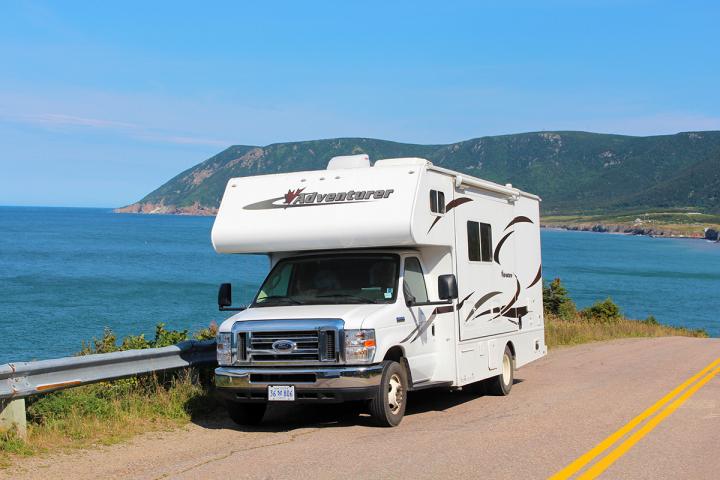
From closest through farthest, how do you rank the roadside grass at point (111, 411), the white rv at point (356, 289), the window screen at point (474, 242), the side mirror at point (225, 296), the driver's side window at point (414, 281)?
the roadside grass at point (111, 411), the white rv at point (356, 289), the driver's side window at point (414, 281), the side mirror at point (225, 296), the window screen at point (474, 242)

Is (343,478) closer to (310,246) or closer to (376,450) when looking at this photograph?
(376,450)

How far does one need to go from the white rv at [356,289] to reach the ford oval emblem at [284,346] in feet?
0.03

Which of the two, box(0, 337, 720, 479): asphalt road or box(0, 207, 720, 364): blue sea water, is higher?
box(0, 337, 720, 479): asphalt road

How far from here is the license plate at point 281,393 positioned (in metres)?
9.49

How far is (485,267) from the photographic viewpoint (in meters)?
12.7

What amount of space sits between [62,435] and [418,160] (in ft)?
16.5

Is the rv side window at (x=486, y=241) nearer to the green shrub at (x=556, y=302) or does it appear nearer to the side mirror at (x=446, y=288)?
the side mirror at (x=446, y=288)

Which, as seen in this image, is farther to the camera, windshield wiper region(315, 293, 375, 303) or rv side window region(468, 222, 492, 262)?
rv side window region(468, 222, 492, 262)

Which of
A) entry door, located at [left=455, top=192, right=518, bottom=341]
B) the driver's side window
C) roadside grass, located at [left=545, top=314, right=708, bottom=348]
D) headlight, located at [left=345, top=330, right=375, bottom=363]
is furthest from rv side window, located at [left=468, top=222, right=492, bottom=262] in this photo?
roadside grass, located at [left=545, top=314, right=708, bottom=348]

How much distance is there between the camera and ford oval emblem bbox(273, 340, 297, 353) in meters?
9.59

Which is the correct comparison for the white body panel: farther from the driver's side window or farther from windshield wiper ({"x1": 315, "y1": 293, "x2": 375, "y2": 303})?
windshield wiper ({"x1": 315, "y1": 293, "x2": 375, "y2": 303})

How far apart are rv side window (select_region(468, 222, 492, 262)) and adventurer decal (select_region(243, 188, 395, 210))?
2.25m

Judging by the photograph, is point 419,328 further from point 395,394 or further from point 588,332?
point 588,332

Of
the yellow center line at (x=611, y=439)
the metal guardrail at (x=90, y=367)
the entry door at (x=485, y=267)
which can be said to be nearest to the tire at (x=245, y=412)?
the metal guardrail at (x=90, y=367)
